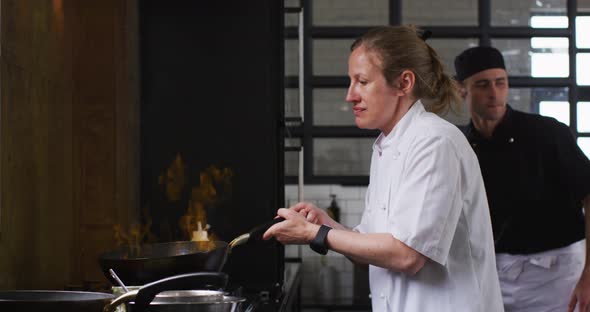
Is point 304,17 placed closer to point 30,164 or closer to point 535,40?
point 535,40

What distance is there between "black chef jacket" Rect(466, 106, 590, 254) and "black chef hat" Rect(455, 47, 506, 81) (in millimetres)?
197

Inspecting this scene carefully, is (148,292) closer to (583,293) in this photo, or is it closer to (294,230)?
(294,230)

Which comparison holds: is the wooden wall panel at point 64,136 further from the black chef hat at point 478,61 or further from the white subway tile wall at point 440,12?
the white subway tile wall at point 440,12

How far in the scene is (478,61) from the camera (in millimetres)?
3297

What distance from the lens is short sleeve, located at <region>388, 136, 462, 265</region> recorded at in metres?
1.98

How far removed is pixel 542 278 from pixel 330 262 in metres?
2.26

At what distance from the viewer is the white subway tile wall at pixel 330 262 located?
5043 mm

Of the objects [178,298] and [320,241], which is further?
[320,241]

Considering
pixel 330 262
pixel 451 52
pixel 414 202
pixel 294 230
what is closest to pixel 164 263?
pixel 294 230

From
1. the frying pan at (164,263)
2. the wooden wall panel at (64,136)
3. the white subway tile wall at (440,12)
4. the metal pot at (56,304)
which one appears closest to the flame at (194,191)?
the wooden wall panel at (64,136)

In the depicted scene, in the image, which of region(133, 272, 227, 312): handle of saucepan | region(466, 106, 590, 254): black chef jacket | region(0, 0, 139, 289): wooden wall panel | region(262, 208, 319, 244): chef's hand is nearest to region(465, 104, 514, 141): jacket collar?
region(466, 106, 590, 254): black chef jacket

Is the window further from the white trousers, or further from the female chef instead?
the female chef

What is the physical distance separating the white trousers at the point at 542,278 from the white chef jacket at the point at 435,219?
1.12 metres

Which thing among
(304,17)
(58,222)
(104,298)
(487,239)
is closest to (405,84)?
(487,239)
